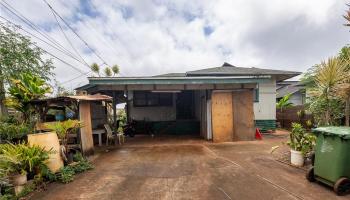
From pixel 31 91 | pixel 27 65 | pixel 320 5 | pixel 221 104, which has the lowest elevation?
pixel 221 104

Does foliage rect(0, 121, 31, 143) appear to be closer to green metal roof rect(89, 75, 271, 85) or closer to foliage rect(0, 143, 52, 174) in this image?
foliage rect(0, 143, 52, 174)

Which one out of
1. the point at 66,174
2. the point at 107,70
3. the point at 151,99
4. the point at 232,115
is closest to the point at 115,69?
the point at 107,70

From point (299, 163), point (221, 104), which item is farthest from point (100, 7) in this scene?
point (299, 163)

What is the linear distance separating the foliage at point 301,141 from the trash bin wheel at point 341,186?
1881mm

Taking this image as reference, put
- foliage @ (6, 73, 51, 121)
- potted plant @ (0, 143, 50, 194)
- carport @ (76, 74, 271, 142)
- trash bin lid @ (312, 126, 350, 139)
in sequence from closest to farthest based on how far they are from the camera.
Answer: trash bin lid @ (312, 126, 350, 139)
potted plant @ (0, 143, 50, 194)
foliage @ (6, 73, 51, 121)
carport @ (76, 74, 271, 142)

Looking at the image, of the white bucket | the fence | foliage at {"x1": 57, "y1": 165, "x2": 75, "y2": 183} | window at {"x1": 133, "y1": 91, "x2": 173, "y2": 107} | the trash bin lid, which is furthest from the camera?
window at {"x1": 133, "y1": 91, "x2": 173, "y2": 107}

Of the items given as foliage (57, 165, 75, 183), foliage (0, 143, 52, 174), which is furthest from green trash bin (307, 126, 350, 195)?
foliage (0, 143, 52, 174)

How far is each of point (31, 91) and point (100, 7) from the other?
232 inches

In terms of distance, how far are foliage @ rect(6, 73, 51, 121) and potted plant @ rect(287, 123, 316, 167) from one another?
8776 mm

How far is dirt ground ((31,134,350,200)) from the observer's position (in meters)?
4.07

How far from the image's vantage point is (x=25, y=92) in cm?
671

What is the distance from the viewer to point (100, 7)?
33.9ft

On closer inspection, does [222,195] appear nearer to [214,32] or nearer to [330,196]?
[330,196]

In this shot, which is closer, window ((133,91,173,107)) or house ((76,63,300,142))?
house ((76,63,300,142))
